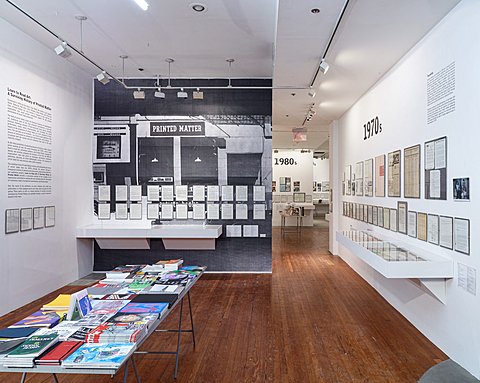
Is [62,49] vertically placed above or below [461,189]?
above

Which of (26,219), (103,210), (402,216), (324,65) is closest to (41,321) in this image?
(26,219)

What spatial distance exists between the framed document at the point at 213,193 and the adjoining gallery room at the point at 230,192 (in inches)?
1.1

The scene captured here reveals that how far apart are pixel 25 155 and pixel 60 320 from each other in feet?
12.7

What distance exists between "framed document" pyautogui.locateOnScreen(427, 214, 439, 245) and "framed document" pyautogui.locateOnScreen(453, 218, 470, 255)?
378 mm

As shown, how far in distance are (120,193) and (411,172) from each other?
5262mm

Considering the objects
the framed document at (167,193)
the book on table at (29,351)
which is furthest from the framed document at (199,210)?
the book on table at (29,351)

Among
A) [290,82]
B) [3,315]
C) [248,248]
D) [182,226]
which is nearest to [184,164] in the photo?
[182,226]

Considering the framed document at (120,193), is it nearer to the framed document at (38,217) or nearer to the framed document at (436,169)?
the framed document at (38,217)

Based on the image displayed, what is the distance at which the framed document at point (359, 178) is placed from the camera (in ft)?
23.4

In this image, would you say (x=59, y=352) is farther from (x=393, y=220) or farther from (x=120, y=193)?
(x=120, y=193)

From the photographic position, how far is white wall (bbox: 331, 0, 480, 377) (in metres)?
3.24

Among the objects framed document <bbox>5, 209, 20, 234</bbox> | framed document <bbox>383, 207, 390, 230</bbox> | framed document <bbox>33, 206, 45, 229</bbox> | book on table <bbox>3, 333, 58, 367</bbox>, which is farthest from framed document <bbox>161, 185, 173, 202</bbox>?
book on table <bbox>3, 333, 58, 367</bbox>

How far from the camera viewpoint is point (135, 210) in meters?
7.64

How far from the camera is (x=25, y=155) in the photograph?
215 inches
